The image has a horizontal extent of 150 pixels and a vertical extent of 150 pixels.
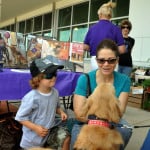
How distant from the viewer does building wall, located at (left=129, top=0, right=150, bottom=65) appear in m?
9.60

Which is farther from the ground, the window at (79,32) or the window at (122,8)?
the window at (122,8)

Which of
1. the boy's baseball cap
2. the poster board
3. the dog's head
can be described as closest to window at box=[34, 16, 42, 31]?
the poster board

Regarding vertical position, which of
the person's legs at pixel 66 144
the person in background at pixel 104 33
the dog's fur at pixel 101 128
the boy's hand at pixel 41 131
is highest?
the person in background at pixel 104 33

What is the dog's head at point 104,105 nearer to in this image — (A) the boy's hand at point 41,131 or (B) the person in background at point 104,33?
(A) the boy's hand at point 41,131

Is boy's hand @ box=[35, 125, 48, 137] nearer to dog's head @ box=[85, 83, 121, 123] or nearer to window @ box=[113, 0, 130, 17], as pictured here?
dog's head @ box=[85, 83, 121, 123]

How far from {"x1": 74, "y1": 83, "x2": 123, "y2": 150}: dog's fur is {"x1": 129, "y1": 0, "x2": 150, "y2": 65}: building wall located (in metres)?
7.47

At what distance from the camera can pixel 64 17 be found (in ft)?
54.4

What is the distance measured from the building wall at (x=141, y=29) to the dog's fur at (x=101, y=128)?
747cm

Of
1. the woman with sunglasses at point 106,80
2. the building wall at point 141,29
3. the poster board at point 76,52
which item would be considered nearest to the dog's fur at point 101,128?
the woman with sunglasses at point 106,80

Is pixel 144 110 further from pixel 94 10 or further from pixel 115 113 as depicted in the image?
pixel 94 10

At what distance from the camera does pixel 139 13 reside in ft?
32.9

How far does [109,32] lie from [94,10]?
9743 millimetres

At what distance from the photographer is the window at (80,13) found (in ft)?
47.2

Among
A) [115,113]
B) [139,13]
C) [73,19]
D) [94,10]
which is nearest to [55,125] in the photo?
[115,113]
